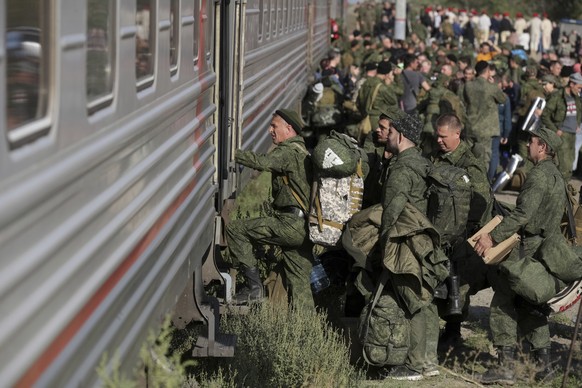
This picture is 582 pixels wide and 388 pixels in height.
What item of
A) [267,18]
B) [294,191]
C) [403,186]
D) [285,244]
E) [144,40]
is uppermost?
[144,40]

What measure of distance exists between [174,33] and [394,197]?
188 cm

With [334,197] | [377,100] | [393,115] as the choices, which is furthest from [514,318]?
[377,100]

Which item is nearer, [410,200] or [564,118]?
[410,200]

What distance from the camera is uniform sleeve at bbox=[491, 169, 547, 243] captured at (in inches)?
272

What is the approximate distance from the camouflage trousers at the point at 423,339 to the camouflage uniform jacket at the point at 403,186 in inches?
24.2

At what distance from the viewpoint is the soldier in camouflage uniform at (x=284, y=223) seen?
24.7ft

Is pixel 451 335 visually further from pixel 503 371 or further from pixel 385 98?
pixel 385 98

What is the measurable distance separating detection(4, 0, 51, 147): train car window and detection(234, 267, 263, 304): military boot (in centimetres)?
486

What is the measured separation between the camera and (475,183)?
7.52 meters

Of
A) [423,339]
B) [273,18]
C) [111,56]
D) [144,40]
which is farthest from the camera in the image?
[273,18]

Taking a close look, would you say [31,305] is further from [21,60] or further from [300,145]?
[300,145]

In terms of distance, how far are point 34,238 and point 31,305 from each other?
0.16 m

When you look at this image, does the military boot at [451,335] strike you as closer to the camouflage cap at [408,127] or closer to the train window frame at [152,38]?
the camouflage cap at [408,127]

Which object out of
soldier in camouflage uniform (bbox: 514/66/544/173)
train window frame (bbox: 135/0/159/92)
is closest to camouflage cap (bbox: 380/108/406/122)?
train window frame (bbox: 135/0/159/92)
